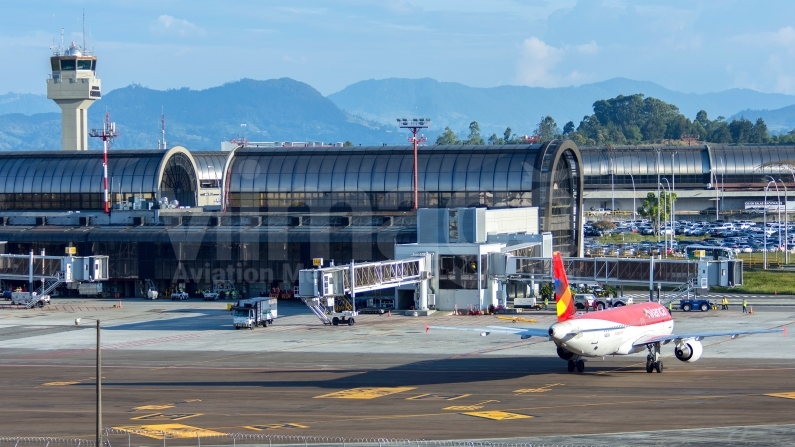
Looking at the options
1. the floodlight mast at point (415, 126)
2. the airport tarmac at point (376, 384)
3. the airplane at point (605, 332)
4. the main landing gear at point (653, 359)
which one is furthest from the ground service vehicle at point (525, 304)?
the main landing gear at point (653, 359)

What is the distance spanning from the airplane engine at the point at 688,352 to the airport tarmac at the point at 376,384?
64 cm

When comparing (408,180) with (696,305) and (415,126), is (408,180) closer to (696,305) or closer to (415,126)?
(415,126)

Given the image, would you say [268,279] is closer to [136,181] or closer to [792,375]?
[136,181]

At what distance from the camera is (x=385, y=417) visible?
54.9 meters

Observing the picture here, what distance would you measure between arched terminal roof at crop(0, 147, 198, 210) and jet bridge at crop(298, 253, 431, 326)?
2099 inches

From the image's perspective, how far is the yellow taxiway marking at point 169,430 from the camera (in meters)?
51.5

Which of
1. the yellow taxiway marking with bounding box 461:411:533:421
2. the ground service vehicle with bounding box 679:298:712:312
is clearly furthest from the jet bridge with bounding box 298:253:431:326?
the yellow taxiway marking with bounding box 461:411:533:421

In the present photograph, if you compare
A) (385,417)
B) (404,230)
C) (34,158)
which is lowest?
(385,417)

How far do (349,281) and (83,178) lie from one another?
6743 centimetres

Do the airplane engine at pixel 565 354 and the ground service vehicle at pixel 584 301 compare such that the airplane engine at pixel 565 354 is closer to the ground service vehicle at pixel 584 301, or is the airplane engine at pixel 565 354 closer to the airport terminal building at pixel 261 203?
the ground service vehicle at pixel 584 301

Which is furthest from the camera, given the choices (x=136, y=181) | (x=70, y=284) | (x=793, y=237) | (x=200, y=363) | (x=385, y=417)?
(x=793, y=237)

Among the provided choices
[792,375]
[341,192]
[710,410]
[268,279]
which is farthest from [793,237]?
[710,410]

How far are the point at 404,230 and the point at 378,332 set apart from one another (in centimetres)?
2766

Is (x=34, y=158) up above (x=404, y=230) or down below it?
above
